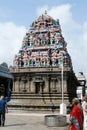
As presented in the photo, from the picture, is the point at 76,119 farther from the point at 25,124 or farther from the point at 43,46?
the point at 43,46

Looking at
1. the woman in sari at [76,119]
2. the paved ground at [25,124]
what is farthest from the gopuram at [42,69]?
the woman in sari at [76,119]

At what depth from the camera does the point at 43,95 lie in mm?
45094

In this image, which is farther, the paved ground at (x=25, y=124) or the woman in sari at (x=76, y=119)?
the paved ground at (x=25, y=124)

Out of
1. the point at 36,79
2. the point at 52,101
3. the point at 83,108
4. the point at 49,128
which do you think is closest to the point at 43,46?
the point at 36,79

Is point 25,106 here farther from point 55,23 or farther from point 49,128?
point 49,128

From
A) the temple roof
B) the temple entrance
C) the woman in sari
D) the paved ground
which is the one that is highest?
the temple roof

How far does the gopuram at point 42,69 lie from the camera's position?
44375 millimetres

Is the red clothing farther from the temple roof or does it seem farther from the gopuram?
the temple roof

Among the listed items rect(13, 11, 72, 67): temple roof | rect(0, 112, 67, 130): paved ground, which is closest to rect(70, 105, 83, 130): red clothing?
rect(0, 112, 67, 130): paved ground

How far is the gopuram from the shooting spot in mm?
44375

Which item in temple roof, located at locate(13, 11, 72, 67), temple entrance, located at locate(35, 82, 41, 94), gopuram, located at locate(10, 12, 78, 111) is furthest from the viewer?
temple roof, located at locate(13, 11, 72, 67)

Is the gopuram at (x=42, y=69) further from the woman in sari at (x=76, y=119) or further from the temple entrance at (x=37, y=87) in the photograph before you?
the woman in sari at (x=76, y=119)

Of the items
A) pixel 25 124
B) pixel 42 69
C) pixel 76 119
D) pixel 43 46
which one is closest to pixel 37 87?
pixel 42 69

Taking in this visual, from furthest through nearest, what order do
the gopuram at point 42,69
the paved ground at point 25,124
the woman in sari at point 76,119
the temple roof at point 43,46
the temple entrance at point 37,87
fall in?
the temple roof at point 43,46
the temple entrance at point 37,87
the gopuram at point 42,69
the paved ground at point 25,124
the woman in sari at point 76,119
